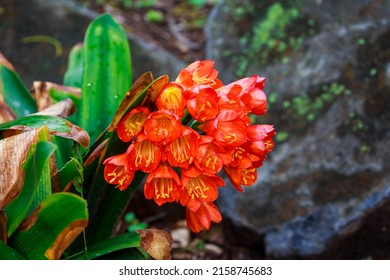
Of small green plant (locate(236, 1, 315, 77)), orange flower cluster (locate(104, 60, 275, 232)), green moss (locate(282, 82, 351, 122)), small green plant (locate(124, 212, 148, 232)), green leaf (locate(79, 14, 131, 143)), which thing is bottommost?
small green plant (locate(124, 212, 148, 232))

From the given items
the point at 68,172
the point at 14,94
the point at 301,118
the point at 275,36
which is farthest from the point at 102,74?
the point at 275,36

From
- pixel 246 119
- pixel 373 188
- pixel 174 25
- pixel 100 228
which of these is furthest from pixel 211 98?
pixel 174 25

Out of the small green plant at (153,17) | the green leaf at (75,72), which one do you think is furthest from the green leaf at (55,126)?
the small green plant at (153,17)


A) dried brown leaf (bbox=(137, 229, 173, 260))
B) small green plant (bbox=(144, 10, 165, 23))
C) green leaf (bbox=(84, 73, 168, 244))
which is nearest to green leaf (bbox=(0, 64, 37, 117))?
green leaf (bbox=(84, 73, 168, 244))

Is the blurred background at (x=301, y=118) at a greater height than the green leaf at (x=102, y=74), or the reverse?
the green leaf at (x=102, y=74)

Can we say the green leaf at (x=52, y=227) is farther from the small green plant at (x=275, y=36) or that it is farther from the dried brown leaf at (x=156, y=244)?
the small green plant at (x=275, y=36)

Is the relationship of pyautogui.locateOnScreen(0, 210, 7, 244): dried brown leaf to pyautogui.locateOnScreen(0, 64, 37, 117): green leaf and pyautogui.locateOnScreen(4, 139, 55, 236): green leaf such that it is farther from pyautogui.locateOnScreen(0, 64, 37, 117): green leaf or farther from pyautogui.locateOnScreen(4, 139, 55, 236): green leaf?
pyautogui.locateOnScreen(0, 64, 37, 117): green leaf

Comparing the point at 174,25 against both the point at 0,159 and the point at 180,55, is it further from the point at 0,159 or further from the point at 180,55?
the point at 0,159
